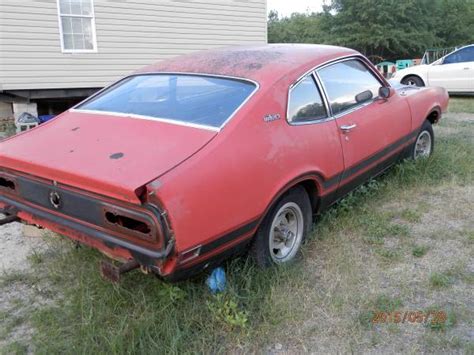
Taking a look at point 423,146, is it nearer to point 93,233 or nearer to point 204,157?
point 204,157

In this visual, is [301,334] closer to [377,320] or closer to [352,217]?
[377,320]

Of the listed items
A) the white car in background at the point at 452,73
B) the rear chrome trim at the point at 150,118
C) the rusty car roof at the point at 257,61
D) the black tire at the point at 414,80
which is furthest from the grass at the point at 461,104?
the rear chrome trim at the point at 150,118

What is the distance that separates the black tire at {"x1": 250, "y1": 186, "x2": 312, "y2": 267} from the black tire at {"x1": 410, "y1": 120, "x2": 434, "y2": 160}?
2.21 meters

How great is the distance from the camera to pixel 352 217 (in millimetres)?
4113

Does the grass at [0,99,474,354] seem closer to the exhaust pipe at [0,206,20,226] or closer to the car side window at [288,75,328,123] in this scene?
the exhaust pipe at [0,206,20,226]

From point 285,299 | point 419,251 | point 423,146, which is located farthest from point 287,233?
point 423,146

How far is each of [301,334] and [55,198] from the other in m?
1.65

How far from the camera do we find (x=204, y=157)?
102 inches

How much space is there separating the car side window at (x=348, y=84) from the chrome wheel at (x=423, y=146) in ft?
4.02

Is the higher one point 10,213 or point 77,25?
point 77,25

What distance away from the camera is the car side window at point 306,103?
130 inches

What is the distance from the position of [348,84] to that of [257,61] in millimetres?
976

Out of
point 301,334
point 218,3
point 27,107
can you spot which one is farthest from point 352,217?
point 218,3

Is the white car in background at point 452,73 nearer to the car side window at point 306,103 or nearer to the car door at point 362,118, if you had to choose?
the car door at point 362,118
